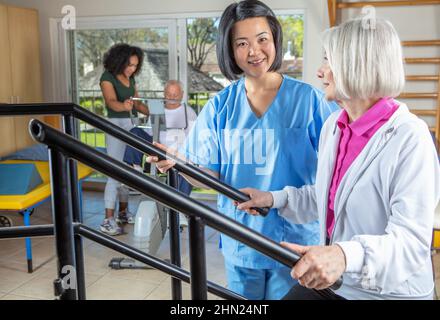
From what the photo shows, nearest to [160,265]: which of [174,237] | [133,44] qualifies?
[174,237]

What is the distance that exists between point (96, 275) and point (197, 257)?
2223mm

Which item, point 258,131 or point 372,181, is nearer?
point 372,181

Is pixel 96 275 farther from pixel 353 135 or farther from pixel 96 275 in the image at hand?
pixel 353 135

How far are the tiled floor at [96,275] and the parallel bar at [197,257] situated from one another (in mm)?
1468

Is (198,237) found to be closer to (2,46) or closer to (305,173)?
(305,173)

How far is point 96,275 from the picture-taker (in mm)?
2768

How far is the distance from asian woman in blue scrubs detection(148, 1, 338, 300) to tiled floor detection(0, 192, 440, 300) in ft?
2.58

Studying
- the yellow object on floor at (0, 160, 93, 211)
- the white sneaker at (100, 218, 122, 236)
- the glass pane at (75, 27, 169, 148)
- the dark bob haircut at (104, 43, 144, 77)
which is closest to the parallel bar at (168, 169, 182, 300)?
the yellow object on floor at (0, 160, 93, 211)

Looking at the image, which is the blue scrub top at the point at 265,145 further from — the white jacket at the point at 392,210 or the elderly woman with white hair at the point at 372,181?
the white jacket at the point at 392,210

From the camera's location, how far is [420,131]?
35.5 inches

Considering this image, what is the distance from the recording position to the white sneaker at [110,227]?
3309 millimetres

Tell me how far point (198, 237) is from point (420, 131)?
487mm

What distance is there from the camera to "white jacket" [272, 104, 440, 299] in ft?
2.88
